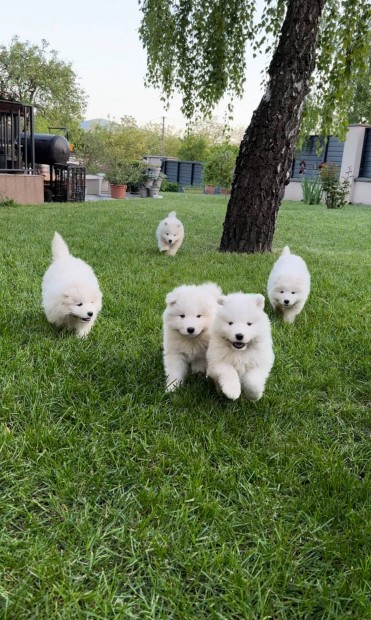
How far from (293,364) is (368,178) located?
56.9 feet

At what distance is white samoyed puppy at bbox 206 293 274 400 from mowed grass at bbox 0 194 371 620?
15cm

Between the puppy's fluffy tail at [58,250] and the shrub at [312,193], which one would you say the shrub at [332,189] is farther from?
the puppy's fluffy tail at [58,250]

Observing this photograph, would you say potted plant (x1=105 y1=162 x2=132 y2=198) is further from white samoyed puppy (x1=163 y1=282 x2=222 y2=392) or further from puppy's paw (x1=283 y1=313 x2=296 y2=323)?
white samoyed puppy (x1=163 y1=282 x2=222 y2=392)

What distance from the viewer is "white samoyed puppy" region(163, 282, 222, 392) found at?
231cm

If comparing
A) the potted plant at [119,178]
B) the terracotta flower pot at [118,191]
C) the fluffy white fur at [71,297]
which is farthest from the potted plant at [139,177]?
the fluffy white fur at [71,297]

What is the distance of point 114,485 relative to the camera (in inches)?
66.4

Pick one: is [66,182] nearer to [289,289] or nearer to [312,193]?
[312,193]

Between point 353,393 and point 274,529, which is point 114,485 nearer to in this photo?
point 274,529

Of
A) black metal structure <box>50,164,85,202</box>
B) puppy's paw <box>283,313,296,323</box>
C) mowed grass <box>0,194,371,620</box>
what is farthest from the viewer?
black metal structure <box>50,164,85,202</box>

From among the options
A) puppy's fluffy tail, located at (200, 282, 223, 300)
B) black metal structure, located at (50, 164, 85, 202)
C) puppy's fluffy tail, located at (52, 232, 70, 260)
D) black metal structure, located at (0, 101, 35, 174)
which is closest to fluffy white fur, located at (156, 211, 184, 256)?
puppy's fluffy tail, located at (52, 232, 70, 260)

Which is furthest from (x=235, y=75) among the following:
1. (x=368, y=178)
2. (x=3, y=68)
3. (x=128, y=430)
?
(x=3, y=68)

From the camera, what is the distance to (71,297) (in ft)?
9.24

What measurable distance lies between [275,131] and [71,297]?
3.88m

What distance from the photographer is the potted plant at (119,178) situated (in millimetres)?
19172
